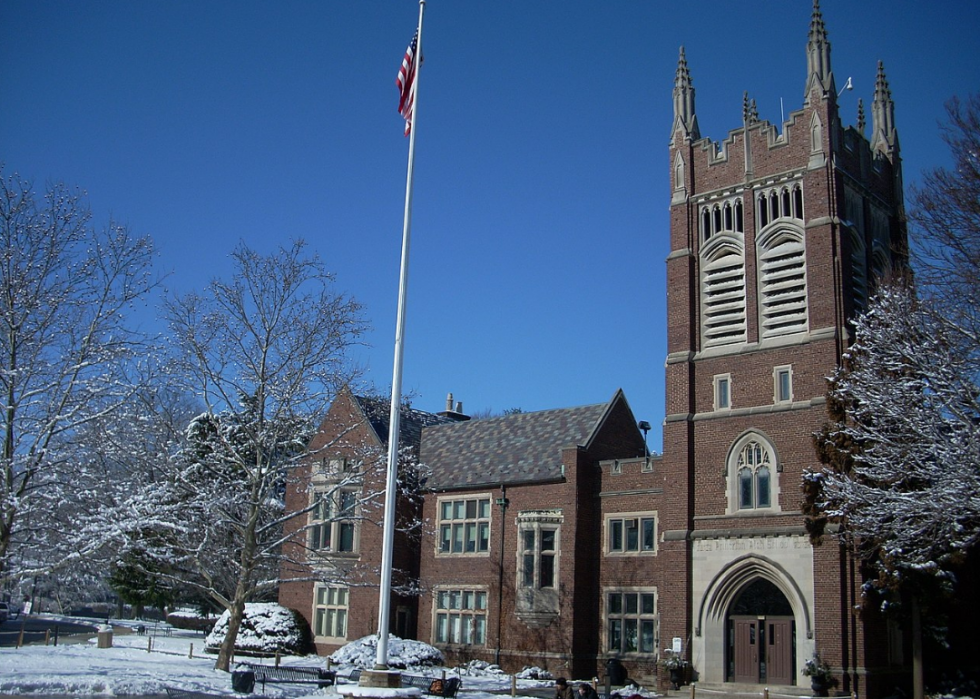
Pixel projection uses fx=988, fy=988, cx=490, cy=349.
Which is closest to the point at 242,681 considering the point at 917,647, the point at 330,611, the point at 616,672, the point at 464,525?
the point at 616,672

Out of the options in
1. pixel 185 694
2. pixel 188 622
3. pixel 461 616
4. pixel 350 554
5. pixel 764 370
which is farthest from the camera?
pixel 188 622

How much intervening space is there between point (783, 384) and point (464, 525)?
1331cm

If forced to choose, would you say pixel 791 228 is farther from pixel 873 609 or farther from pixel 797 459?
pixel 873 609

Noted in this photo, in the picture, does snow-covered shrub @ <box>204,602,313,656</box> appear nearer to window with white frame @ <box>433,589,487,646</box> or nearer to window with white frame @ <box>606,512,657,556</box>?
window with white frame @ <box>433,589,487,646</box>

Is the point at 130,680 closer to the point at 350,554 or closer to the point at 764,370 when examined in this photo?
the point at 350,554

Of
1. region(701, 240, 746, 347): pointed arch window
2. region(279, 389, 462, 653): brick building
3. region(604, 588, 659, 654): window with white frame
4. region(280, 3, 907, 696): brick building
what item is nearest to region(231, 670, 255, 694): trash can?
region(280, 3, 907, 696): brick building

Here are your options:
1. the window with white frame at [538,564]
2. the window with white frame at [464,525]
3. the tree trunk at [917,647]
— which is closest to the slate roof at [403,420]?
the window with white frame at [464,525]

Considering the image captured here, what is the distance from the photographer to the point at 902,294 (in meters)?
23.7

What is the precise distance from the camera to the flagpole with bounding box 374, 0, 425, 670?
17234 millimetres

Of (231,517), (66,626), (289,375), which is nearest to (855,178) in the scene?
(289,375)

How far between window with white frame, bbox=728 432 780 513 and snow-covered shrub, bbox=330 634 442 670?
36.1 ft

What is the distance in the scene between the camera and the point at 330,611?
3884 centimetres

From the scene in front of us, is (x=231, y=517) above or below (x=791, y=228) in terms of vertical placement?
below

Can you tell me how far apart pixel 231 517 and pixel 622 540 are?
13.9 meters
